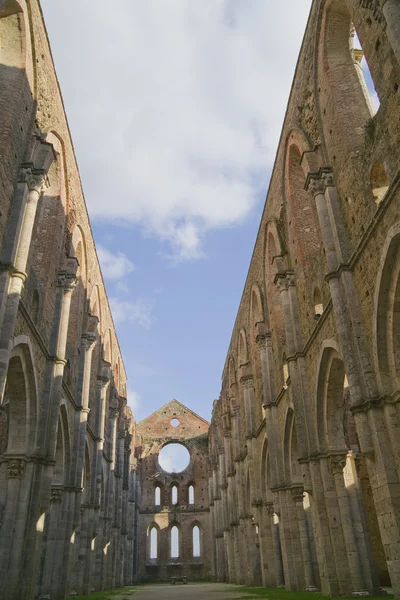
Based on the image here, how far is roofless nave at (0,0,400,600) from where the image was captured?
10000 mm

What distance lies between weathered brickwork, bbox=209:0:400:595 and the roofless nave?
5 cm

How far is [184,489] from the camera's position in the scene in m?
43.3

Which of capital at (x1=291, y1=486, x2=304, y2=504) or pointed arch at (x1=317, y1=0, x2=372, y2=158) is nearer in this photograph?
pointed arch at (x1=317, y1=0, x2=372, y2=158)

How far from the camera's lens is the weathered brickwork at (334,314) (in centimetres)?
966

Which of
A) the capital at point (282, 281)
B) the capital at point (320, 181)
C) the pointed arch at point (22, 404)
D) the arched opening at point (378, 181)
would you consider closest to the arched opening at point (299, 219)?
the capital at point (282, 281)

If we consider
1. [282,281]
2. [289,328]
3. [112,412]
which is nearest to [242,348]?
[112,412]

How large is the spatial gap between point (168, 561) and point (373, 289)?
37.3 meters

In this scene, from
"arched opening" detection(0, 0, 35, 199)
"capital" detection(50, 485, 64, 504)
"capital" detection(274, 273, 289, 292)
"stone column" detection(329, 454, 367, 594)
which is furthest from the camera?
"capital" detection(274, 273, 289, 292)

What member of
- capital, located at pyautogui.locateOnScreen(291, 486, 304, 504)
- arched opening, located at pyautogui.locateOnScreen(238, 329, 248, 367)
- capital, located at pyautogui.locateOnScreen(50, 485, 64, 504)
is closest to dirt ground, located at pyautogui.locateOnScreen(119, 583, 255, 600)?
capital, located at pyautogui.locateOnScreen(291, 486, 304, 504)

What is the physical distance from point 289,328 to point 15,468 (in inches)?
347

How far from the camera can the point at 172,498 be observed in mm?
43062

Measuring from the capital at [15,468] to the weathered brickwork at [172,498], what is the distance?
31841 mm

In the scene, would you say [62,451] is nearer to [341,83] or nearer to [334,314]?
[334,314]

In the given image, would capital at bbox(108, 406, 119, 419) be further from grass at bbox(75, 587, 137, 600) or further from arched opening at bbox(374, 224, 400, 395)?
arched opening at bbox(374, 224, 400, 395)
